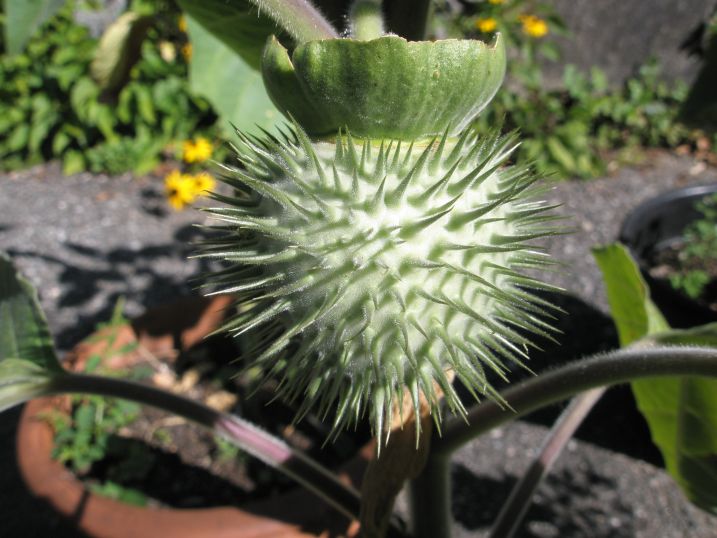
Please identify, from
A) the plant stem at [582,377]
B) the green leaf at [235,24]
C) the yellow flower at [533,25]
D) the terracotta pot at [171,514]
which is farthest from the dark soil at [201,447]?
the yellow flower at [533,25]

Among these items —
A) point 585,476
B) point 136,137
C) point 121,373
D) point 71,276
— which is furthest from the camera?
point 136,137

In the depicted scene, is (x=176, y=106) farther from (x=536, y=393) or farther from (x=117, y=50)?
(x=536, y=393)

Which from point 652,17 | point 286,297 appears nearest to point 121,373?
point 286,297

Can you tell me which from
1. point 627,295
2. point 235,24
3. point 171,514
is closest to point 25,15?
point 235,24

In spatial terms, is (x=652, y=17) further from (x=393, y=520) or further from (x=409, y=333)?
(x=409, y=333)

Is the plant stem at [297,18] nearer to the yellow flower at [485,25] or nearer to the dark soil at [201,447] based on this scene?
the dark soil at [201,447]

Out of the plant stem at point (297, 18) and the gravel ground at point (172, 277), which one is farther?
the gravel ground at point (172, 277)
